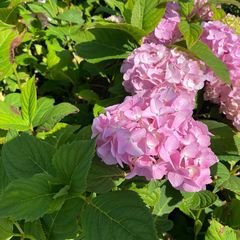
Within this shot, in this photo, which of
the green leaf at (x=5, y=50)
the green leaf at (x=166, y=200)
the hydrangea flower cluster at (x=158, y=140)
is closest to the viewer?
the hydrangea flower cluster at (x=158, y=140)

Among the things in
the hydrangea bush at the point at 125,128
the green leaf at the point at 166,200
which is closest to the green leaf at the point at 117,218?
the hydrangea bush at the point at 125,128

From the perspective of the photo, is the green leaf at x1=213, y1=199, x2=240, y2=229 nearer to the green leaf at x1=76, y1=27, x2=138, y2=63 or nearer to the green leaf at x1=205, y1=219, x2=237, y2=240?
the green leaf at x1=205, y1=219, x2=237, y2=240

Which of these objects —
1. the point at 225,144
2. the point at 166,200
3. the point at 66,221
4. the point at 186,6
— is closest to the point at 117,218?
the point at 66,221

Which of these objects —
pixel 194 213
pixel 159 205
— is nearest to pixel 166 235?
pixel 194 213

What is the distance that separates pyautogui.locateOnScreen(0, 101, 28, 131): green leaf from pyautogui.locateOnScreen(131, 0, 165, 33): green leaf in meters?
0.54

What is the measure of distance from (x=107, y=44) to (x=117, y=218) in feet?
2.86

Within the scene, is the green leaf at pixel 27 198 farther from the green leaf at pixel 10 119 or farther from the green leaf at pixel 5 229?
the green leaf at pixel 10 119

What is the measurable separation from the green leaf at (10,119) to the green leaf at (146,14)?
0.54 metres

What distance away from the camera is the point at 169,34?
1.66 m

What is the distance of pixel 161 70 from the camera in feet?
4.85

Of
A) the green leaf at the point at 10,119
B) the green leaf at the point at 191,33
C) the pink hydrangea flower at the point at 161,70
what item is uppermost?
the green leaf at the point at 191,33

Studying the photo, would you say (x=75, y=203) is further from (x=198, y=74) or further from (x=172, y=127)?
(x=198, y=74)

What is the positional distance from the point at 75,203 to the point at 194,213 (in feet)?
2.32

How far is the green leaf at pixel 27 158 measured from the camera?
111cm
